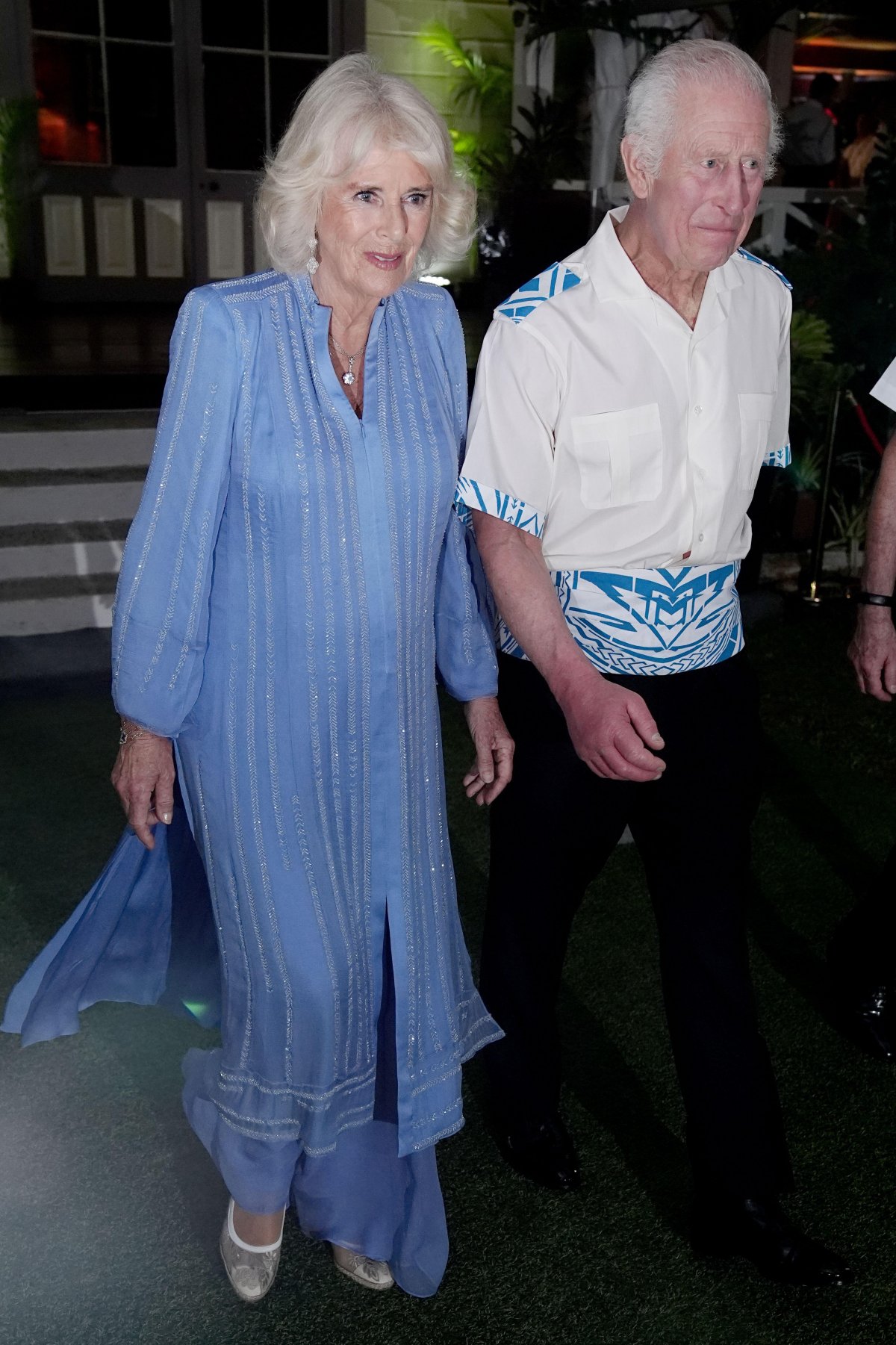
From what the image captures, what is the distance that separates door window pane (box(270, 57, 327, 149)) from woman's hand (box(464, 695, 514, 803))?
337 inches

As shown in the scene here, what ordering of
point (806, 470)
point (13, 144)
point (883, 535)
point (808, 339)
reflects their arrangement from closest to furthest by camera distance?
point (883, 535), point (808, 339), point (806, 470), point (13, 144)

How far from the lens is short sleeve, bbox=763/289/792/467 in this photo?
6.99ft

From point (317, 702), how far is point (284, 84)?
9087mm

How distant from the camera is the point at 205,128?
31.5 ft

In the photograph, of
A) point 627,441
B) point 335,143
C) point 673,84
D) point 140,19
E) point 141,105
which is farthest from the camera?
point 141,105

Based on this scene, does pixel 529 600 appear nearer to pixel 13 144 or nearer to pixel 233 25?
A: pixel 13 144

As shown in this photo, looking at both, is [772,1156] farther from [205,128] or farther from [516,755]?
[205,128]

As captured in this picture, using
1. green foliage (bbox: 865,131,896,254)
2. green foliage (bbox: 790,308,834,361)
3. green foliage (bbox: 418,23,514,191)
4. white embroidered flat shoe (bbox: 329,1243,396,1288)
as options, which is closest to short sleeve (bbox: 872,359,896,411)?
white embroidered flat shoe (bbox: 329,1243,396,1288)

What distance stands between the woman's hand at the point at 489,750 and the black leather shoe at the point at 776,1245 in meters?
0.75

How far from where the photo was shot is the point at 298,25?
382 inches

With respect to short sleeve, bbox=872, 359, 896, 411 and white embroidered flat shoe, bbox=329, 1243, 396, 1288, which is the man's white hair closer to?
short sleeve, bbox=872, 359, 896, 411

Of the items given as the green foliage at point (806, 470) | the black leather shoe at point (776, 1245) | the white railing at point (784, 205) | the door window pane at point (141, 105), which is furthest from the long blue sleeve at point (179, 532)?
the door window pane at point (141, 105)

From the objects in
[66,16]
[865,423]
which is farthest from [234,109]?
[865,423]

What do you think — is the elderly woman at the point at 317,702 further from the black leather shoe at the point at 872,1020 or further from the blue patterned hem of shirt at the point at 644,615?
the black leather shoe at the point at 872,1020
